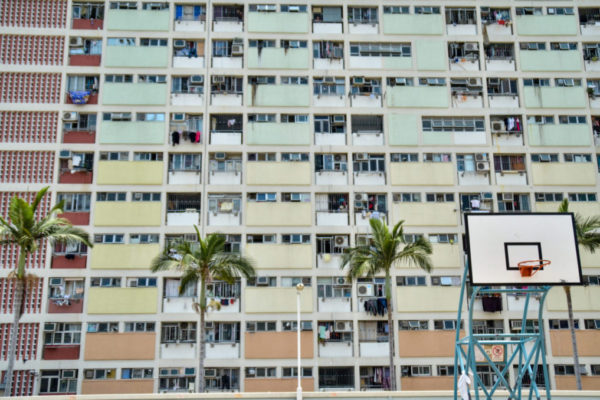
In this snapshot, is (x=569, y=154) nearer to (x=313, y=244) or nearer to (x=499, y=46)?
(x=499, y=46)

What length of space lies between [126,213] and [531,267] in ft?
72.5

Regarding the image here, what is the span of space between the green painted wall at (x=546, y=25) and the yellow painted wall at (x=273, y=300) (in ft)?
65.7

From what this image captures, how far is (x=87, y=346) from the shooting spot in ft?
101

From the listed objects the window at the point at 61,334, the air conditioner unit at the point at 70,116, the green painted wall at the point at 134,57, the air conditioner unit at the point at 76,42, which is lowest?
the window at the point at 61,334

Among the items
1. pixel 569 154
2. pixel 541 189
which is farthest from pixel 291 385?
pixel 569 154

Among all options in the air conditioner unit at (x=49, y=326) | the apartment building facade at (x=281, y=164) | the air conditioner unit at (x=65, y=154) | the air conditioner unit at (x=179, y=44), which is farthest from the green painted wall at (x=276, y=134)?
the air conditioner unit at (x=49, y=326)

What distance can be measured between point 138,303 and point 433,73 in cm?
2069

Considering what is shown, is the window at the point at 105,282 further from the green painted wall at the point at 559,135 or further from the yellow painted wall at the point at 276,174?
the green painted wall at the point at 559,135

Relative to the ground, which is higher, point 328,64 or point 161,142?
point 328,64

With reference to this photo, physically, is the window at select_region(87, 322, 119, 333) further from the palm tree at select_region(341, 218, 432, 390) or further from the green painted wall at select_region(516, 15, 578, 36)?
the green painted wall at select_region(516, 15, 578, 36)

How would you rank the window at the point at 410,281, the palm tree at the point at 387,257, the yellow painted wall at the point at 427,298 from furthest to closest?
1. the window at the point at 410,281
2. the yellow painted wall at the point at 427,298
3. the palm tree at the point at 387,257

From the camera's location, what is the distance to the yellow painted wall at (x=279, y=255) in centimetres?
3247

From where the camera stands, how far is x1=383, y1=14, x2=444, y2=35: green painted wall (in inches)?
1406

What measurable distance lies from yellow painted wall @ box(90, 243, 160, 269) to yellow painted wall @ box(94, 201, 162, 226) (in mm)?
1223
